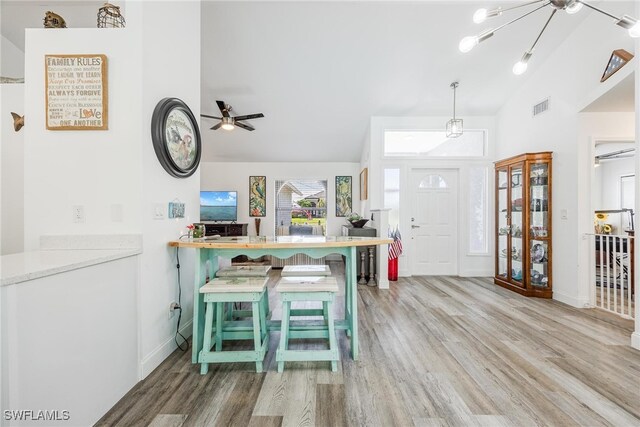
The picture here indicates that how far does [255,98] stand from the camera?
452 cm

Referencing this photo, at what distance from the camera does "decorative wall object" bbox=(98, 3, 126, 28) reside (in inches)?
78.3

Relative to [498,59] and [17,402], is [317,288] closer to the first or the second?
[17,402]

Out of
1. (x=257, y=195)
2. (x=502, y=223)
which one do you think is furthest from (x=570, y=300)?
(x=257, y=195)

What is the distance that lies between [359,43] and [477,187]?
126 inches

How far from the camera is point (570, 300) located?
340 centimetres

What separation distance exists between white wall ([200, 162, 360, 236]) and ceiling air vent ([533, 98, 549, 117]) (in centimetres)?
340

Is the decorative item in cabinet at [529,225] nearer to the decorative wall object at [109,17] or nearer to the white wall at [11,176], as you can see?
the decorative wall object at [109,17]

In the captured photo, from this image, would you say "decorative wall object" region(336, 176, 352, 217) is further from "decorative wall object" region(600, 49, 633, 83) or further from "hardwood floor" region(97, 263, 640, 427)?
"decorative wall object" region(600, 49, 633, 83)

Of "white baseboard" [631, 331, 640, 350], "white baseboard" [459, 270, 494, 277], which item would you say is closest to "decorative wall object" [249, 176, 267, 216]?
"white baseboard" [459, 270, 494, 277]

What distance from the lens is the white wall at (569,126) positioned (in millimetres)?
3150

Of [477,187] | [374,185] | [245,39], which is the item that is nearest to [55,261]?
[245,39]

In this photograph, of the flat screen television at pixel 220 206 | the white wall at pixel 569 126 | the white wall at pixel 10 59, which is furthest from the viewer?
the flat screen television at pixel 220 206

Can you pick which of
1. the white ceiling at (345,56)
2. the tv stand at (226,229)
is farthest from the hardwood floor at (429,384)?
the tv stand at (226,229)

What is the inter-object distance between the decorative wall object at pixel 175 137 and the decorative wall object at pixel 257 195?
386 centimetres
